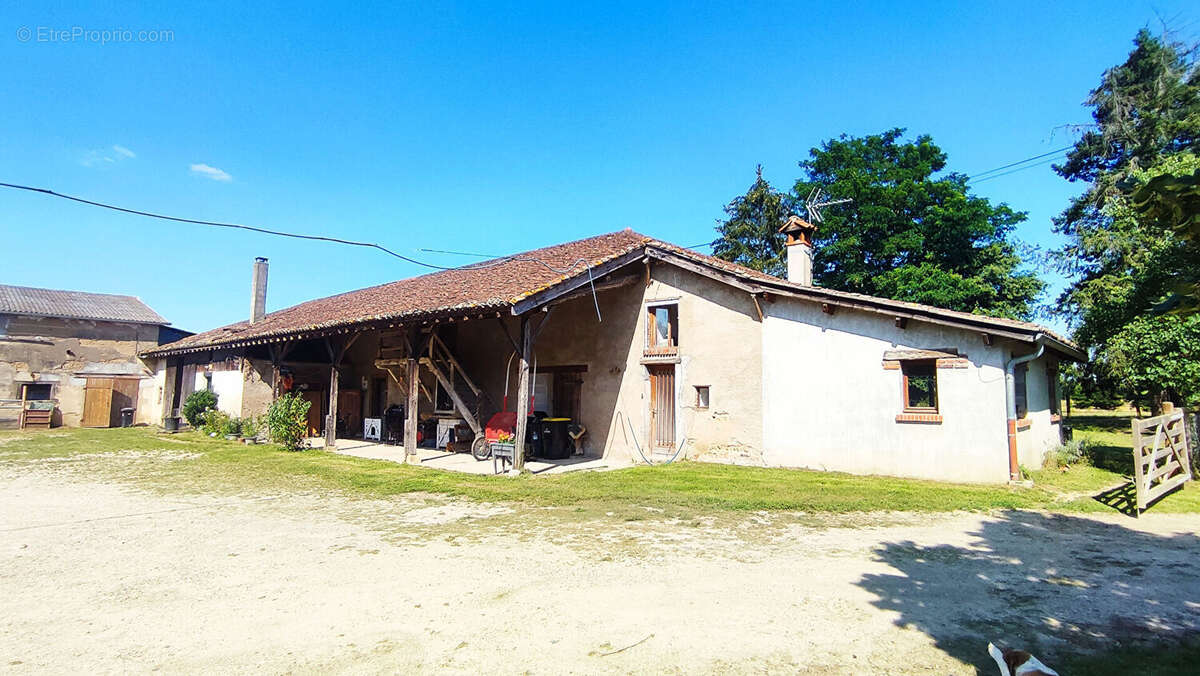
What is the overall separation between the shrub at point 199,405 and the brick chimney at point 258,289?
3.03m

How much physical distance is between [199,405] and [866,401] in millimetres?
20751

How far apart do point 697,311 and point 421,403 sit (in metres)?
8.29

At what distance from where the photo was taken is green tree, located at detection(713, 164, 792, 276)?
1125 inches

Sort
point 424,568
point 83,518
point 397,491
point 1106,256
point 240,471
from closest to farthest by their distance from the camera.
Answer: point 424,568 → point 83,518 → point 397,491 → point 240,471 → point 1106,256

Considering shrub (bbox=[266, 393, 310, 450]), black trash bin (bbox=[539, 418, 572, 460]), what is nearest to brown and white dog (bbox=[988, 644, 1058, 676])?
black trash bin (bbox=[539, 418, 572, 460])

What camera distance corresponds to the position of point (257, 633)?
11.5 ft

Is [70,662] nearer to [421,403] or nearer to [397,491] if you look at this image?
[397,491]

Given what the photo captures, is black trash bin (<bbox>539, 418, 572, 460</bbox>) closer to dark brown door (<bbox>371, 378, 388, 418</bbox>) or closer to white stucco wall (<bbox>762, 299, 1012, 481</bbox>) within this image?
white stucco wall (<bbox>762, 299, 1012, 481</bbox>)

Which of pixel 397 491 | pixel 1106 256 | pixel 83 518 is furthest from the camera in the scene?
pixel 1106 256

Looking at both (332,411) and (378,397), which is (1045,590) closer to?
(332,411)

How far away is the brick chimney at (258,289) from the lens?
20406 millimetres

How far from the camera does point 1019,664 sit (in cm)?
272

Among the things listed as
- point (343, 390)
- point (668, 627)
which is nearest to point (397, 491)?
point (668, 627)

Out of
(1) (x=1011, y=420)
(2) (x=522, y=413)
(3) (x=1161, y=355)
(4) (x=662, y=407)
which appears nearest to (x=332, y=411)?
(2) (x=522, y=413)
